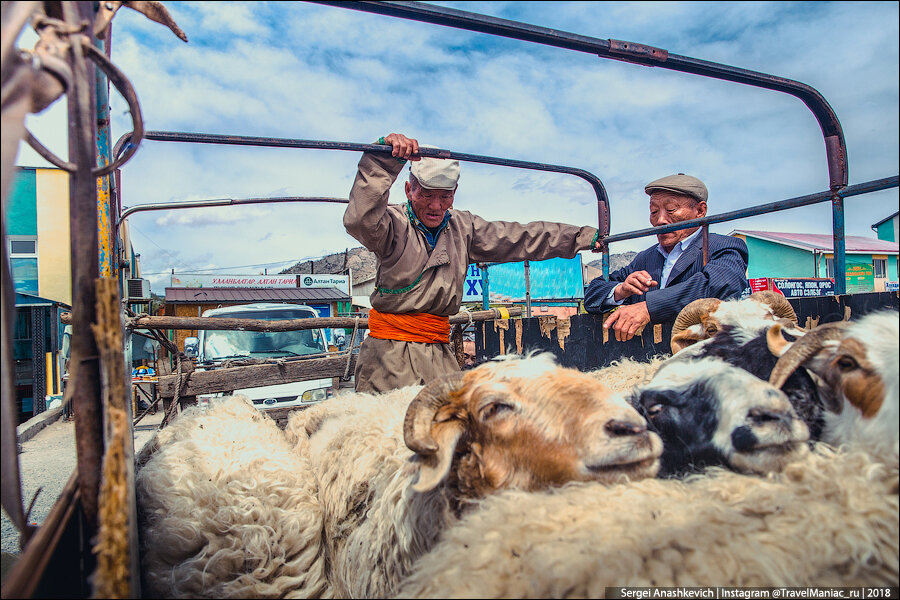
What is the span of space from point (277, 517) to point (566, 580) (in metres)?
1.57

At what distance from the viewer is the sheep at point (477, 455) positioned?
1.48 meters

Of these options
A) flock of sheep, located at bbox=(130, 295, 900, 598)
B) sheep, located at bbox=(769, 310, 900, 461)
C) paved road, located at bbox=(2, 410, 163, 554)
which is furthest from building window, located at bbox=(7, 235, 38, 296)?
sheep, located at bbox=(769, 310, 900, 461)

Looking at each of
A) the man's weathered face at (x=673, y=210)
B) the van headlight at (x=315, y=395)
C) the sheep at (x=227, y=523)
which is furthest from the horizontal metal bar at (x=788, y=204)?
the van headlight at (x=315, y=395)

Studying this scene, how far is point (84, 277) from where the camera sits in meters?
1.13

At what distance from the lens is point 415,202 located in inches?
136

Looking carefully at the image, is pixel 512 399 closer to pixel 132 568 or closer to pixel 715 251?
pixel 132 568

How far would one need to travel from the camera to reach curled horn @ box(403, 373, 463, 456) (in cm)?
157

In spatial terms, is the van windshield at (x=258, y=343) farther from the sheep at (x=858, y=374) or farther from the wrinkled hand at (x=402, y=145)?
the sheep at (x=858, y=374)

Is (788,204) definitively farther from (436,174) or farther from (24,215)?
(24,215)

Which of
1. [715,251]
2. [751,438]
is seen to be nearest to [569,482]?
[751,438]

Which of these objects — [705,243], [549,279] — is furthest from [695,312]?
[549,279]

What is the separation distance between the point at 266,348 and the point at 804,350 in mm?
8570

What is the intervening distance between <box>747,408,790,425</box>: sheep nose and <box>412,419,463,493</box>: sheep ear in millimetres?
871

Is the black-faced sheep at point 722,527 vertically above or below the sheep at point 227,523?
above
